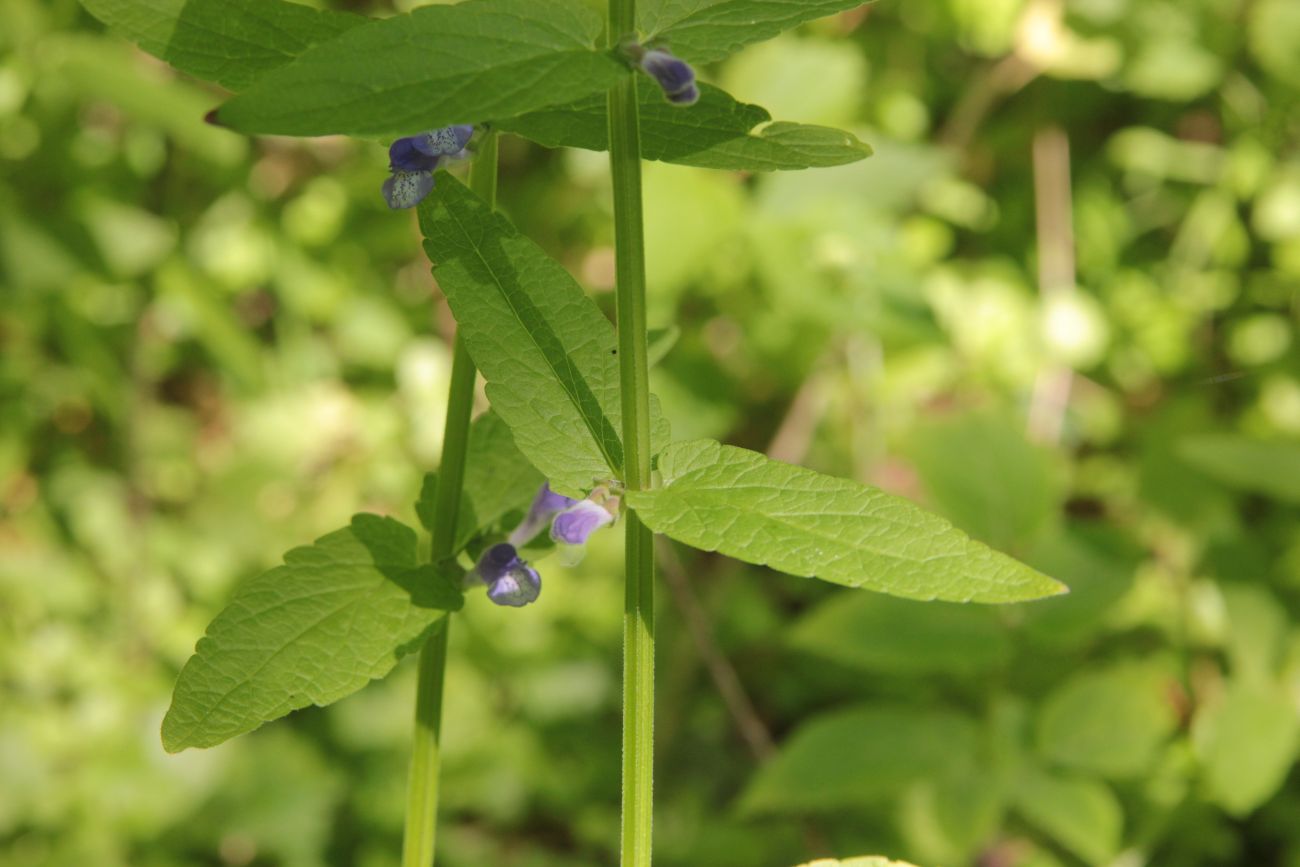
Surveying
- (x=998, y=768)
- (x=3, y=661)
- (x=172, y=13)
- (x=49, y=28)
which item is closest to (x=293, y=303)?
(x=49, y=28)

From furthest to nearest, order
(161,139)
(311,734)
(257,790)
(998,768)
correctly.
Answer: (161,139) → (311,734) → (257,790) → (998,768)

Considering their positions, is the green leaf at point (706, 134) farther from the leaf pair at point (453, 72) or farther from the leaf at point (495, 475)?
the leaf at point (495, 475)

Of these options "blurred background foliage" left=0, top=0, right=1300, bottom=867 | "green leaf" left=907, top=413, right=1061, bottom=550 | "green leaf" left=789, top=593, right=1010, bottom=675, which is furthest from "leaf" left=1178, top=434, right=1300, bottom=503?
"green leaf" left=789, top=593, right=1010, bottom=675

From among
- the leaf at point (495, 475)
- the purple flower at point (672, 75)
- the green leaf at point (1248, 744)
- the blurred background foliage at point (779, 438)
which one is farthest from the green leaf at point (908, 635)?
the purple flower at point (672, 75)

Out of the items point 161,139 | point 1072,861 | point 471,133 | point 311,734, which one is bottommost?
point 1072,861

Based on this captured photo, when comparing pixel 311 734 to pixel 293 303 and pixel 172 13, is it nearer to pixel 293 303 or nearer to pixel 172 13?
pixel 293 303

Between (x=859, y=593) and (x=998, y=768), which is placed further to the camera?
(x=859, y=593)
